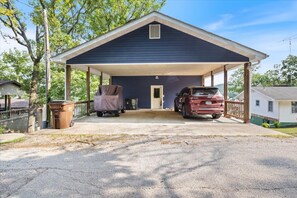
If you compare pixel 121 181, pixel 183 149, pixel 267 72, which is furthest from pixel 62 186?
pixel 267 72

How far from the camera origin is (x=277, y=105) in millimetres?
23906

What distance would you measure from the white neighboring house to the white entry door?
14.0 metres

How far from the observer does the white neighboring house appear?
931 inches

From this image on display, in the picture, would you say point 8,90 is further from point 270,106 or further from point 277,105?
point 270,106

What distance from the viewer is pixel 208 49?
979 centimetres

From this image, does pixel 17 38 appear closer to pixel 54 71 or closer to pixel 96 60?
pixel 54 71

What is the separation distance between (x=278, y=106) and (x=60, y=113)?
24.2 metres

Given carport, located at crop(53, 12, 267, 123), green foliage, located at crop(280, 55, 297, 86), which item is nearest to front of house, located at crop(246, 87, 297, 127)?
carport, located at crop(53, 12, 267, 123)

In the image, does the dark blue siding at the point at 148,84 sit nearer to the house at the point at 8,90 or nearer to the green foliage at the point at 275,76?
the house at the point at 8,90

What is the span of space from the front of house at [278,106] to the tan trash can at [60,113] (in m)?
23.0

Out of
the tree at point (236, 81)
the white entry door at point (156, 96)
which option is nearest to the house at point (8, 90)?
the white entry door at point (156, 96)

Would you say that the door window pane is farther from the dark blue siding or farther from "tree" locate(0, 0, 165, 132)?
"tree" locate(0, 0, 165, 132)

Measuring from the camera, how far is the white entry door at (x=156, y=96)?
18094 mm

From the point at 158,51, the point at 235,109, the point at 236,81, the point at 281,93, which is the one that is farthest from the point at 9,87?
the point at 236,81
